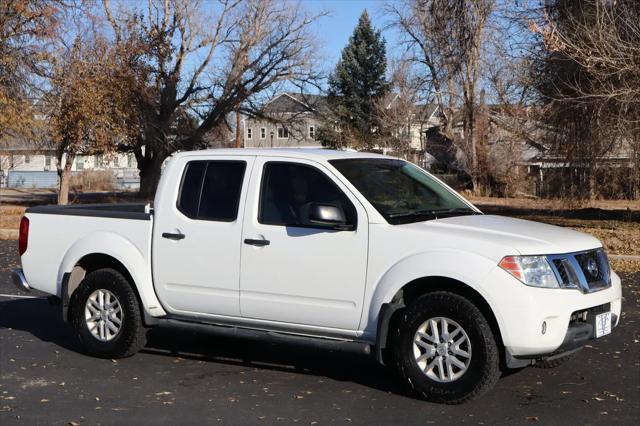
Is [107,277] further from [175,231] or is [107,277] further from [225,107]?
[225,107]

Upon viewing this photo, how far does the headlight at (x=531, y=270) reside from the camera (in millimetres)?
5773

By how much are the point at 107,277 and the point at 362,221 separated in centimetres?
254

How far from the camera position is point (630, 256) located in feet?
47.0

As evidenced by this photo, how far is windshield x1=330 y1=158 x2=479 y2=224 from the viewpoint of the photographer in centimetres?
656

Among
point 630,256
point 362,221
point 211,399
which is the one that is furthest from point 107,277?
point 630,256

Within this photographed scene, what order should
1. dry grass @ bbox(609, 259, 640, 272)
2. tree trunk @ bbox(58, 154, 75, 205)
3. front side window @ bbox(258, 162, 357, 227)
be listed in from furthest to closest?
tree trunk @ bbox(58, 154, 75, 205), dry grass @ bbox(609, 259, 640, 272), front side window @ bbox(258, 162, 357, 227)

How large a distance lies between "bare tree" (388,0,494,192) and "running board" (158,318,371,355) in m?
16.0

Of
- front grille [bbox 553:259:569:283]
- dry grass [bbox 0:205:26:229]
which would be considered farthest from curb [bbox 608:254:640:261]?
dry grass [bbox 0:205:26:229]

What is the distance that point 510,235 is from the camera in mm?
6055

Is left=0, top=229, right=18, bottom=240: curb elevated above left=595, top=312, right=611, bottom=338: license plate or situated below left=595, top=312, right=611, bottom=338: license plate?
below

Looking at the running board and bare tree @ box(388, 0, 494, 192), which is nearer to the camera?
the running board

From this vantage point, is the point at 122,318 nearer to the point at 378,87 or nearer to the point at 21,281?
the point at 21,281

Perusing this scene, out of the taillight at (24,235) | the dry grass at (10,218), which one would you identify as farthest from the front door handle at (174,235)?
the dry grass at (10,218)

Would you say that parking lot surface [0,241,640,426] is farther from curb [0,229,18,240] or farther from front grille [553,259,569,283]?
curb [0,229,18,240]
